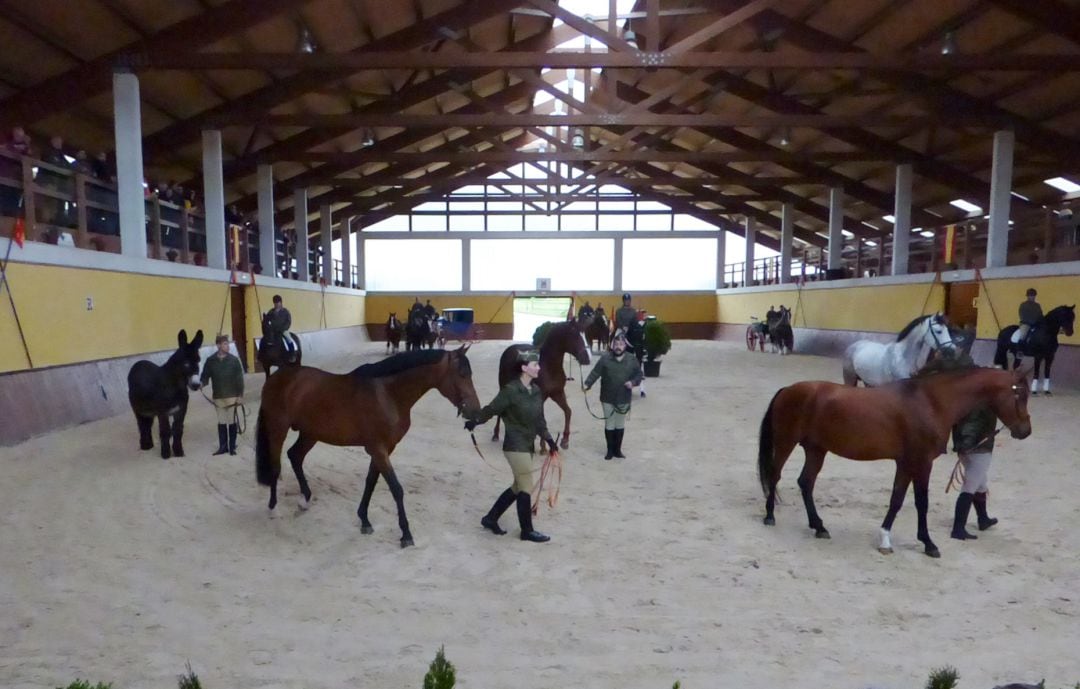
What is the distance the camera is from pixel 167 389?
20.0 feet

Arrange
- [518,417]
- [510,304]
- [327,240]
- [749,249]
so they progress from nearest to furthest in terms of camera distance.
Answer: [518,417]
[327,240]
[749,249]
[510,304]

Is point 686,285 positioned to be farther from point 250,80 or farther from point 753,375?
point 250,80

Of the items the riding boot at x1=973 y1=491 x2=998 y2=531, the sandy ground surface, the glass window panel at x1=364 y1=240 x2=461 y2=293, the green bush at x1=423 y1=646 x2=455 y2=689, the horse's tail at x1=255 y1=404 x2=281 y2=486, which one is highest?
the glass window panel at x1=364 y1=240 x2=461 y2=293

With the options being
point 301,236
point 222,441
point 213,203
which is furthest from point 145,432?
point 301,236

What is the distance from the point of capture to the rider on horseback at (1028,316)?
10109mm

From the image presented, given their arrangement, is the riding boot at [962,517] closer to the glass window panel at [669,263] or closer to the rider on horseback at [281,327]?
the rider on horseback at [281,327]

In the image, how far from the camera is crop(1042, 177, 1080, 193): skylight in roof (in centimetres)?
1767

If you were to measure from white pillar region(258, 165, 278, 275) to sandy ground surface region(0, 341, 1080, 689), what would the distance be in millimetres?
11779

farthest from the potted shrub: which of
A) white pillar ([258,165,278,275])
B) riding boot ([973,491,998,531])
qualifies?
white pillar ([258,165,278,275])

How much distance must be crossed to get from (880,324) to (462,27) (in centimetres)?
1304

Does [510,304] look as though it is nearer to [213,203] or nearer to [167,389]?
[213,203]

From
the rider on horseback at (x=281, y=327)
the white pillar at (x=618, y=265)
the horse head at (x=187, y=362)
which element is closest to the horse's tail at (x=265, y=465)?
the horse head at (x=187, y=362)

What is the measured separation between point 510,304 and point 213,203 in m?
16.7

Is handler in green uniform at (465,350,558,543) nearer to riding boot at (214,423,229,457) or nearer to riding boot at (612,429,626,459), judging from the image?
riding boot at (612,429,626,459)
